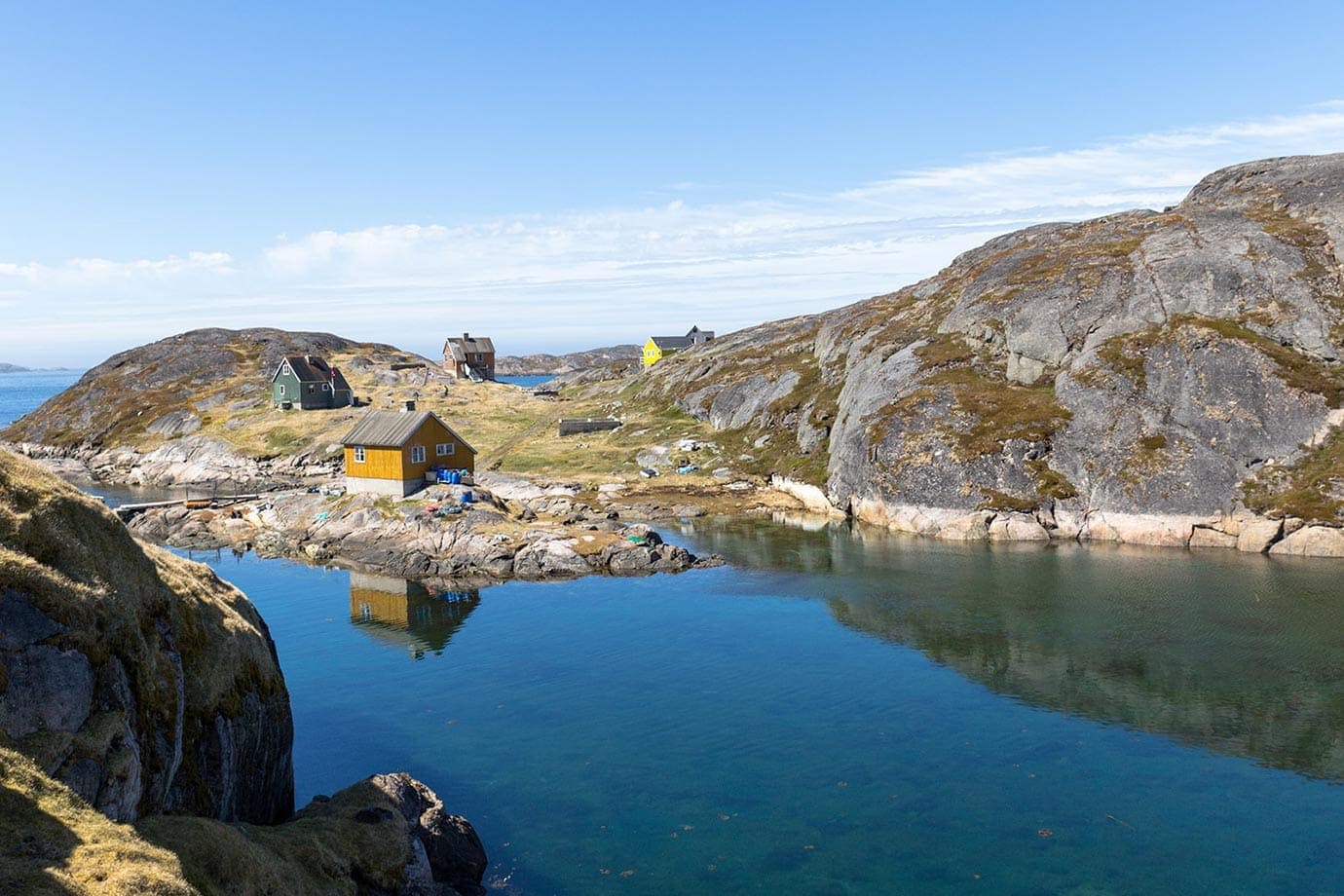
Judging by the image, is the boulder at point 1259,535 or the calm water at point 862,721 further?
the boulder at point 1259,535

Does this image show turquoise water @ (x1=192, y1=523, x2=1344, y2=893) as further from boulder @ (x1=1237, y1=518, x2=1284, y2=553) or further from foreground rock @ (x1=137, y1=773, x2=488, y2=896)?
boulder @ (x1=1237, y1=518, x2=1284, y2=553)

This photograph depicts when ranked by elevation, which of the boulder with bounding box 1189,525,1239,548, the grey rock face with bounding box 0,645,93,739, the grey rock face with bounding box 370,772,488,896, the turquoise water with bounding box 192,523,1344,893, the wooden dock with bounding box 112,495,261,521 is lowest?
the turquoise water with bounding box 192,523,1344,893

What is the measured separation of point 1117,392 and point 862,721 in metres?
58.4

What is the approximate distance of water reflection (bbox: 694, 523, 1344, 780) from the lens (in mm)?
42625

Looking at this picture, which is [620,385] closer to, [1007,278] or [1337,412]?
[1007,278]

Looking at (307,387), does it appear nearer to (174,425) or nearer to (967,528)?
(174,425)

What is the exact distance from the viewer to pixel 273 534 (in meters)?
85.8

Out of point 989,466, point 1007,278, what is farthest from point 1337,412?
point 1007,278

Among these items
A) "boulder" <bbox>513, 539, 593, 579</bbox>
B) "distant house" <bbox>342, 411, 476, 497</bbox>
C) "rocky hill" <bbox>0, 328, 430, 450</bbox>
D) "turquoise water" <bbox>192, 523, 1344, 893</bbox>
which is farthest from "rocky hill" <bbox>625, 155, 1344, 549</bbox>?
"rocky hill" <bbox>0, 328, 430, 450</bbox>

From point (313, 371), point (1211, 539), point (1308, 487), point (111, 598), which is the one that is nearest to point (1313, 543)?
point (1308, 487)

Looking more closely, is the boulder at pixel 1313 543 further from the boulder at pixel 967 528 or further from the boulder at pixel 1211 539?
the boulder at pixel 967 528

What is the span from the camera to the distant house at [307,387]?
477ft

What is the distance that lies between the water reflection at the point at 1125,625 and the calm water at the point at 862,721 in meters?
0.25

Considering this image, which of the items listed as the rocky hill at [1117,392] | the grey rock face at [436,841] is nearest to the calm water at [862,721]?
the grey rock face at [436,841]
